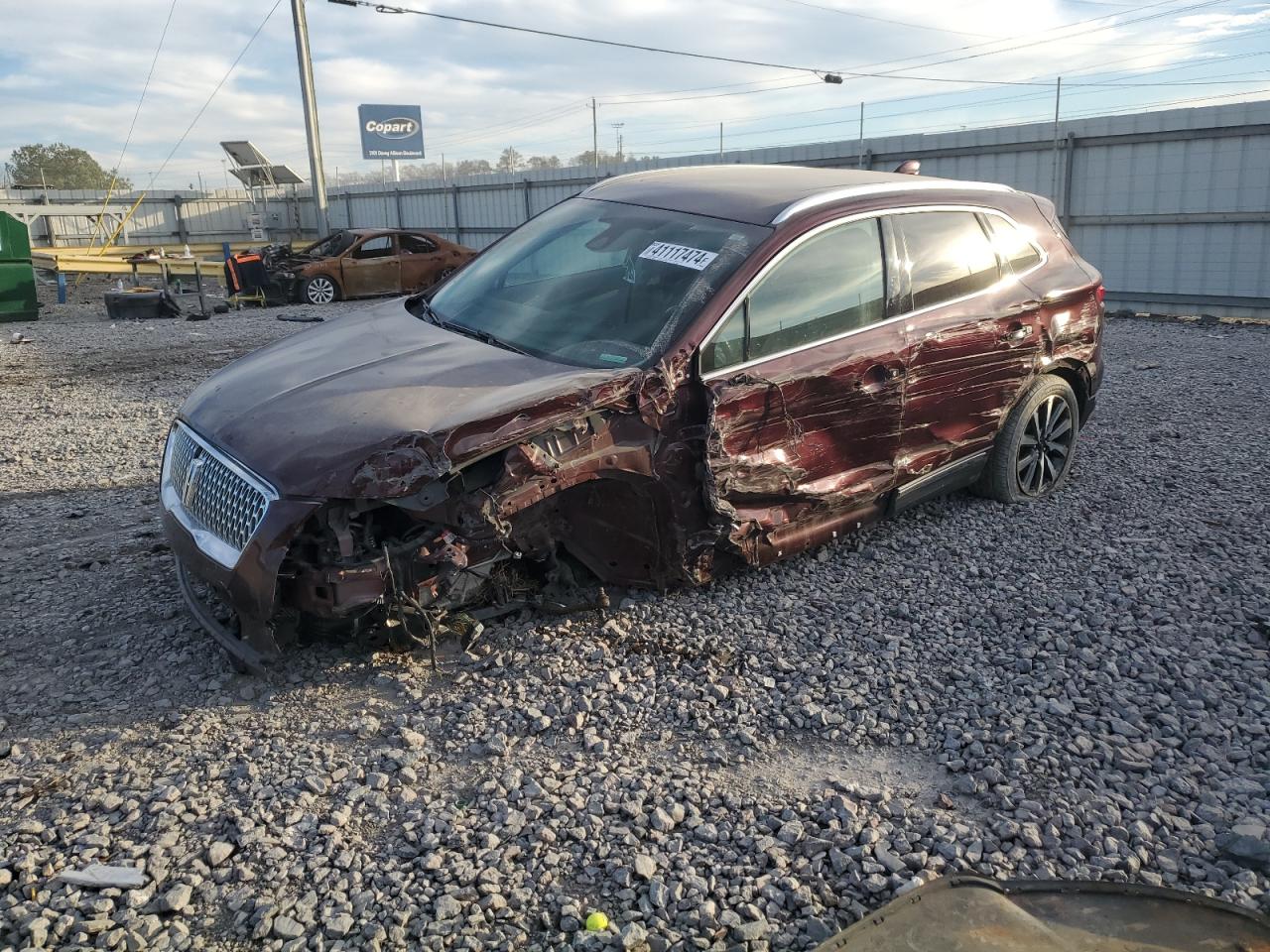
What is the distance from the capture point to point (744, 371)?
168 inches

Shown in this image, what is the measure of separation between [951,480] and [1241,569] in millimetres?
1432

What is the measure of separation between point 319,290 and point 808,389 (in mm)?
15080

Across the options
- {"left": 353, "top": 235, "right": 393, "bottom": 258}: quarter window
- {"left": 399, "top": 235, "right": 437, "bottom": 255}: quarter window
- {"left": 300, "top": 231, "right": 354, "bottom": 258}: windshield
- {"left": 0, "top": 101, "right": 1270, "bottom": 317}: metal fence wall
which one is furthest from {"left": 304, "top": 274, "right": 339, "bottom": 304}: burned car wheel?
{"left": 0, "top": 101, "right": 1270, "bottom": 317}: metal fence wall

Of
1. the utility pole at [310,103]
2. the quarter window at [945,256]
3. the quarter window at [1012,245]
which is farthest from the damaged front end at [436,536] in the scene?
the utility pole at [310,103]

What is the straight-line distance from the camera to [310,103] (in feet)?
72.7

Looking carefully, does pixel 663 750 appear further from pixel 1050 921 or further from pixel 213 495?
pixel 213 495

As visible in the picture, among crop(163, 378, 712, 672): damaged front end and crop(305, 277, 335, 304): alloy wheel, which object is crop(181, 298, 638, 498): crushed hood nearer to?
crop(163, 378, 712, 672): damaged front end

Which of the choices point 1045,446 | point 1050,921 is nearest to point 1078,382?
point 1045,446

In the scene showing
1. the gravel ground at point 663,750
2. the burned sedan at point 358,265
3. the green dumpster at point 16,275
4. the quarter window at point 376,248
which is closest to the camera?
the gravel ground at point 663,750

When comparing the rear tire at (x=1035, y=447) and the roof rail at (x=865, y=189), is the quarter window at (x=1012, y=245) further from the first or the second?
the rear tire at (x=1035, y=447)

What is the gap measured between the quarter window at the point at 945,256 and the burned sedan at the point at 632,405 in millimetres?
17

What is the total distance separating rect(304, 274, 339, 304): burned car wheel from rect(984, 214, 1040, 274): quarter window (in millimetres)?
14491

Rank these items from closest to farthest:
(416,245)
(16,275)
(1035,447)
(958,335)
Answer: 1. (958,335)
2. (1035,447)
3. (16,275)
4. (416,245)

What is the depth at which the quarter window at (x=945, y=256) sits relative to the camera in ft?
16.5
